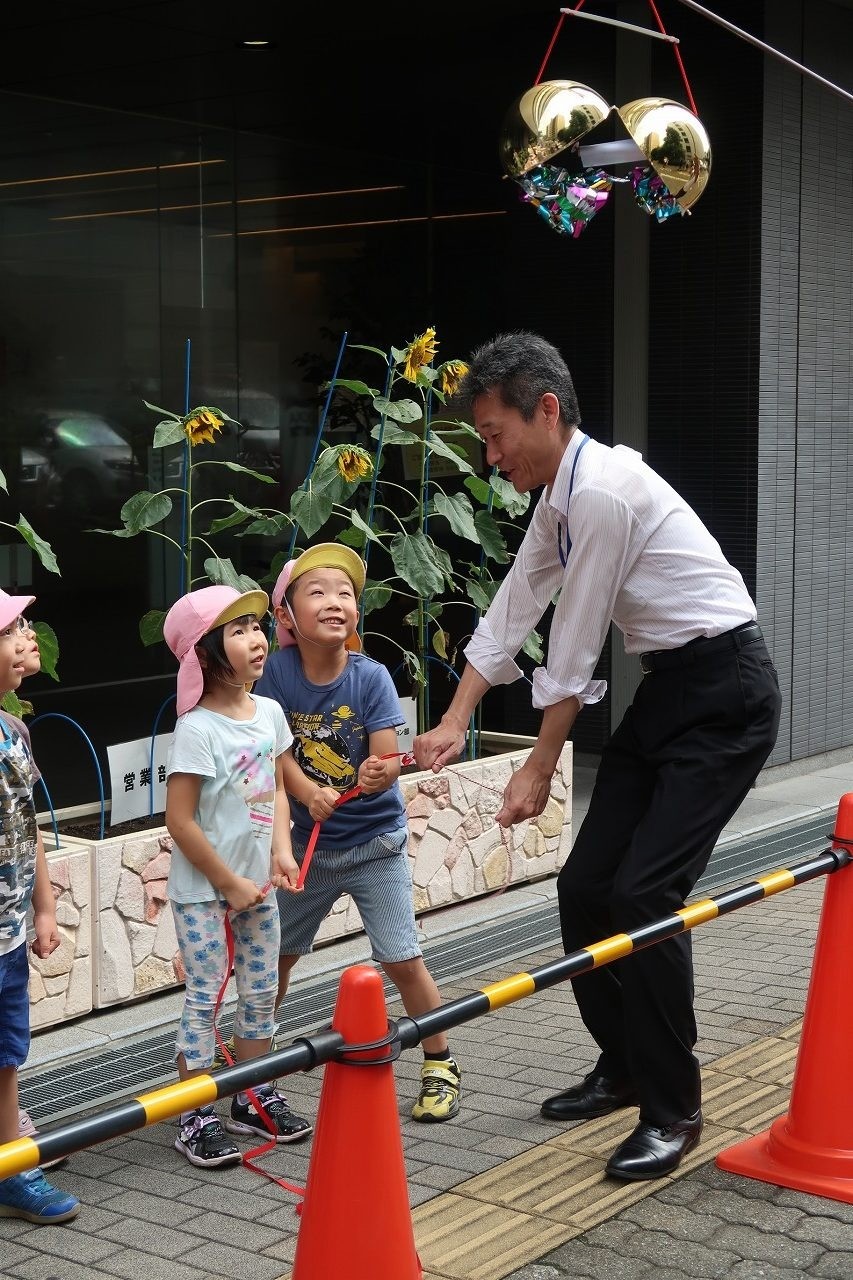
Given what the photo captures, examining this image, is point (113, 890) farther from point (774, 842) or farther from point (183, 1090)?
point (774, 842)

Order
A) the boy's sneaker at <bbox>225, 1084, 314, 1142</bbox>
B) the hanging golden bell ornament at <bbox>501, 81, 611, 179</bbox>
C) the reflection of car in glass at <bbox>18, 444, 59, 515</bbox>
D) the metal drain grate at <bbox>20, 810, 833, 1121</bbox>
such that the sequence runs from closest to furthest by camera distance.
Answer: the boy's sneaker at <bbox>225, 1084, 314, 1142</bbox>
the metal drain grate at <bbox>20, 810, 833, 1121</bbox>
the hanging golden bell ornament at <bbox>501, 81, 611, 179</bbox>
the reflection of car in glass at <bbox>18, 444, 59, 515</bbox>

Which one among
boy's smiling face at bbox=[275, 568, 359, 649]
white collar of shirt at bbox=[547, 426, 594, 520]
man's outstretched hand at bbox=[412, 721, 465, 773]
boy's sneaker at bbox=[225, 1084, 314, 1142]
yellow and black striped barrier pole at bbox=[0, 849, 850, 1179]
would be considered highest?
white collar of shirt at bbox=[547, 426, 594, 520]

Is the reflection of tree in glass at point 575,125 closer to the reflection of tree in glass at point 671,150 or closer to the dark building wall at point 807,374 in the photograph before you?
the reflection of tree in glass at point 671,150

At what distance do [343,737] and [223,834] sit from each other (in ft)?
1.67

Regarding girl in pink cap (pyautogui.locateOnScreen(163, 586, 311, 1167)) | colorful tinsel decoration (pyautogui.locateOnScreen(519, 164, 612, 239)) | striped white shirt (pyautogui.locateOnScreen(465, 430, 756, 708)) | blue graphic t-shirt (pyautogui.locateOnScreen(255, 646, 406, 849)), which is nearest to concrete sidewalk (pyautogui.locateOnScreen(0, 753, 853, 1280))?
girl in pink cap (pyautogui.locateOnScreen(163, 586, 311, 1167))

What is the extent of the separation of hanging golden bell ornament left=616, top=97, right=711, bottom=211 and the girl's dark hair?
203cm

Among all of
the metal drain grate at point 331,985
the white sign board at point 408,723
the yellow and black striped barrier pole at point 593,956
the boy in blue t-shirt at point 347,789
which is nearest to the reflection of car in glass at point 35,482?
the white sign board at point 408,723

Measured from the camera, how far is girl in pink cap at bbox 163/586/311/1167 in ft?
13.7

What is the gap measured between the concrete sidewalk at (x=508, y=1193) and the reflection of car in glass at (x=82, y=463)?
3.86 meters

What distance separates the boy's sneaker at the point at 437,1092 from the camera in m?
4.54

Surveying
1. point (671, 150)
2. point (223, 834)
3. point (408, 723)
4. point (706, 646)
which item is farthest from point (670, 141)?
point (408, 723)

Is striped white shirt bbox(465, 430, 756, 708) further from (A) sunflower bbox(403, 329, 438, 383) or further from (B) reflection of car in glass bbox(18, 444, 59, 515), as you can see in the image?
(B) reflection of car in glass bbox(18, 444, 59, 515)

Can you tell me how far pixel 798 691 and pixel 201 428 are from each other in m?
4.86

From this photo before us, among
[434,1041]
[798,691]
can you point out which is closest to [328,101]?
[798,691]
